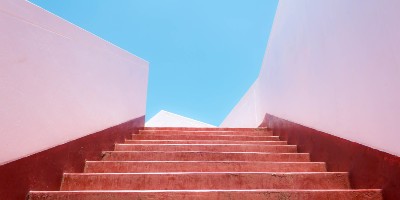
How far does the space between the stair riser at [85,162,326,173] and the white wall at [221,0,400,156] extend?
346 mm

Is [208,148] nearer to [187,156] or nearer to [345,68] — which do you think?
[187,156]

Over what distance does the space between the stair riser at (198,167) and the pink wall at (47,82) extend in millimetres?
288

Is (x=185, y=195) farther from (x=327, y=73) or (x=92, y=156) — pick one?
(x=327, y=73)

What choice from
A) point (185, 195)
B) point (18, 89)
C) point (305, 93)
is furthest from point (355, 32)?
point (18, 89)

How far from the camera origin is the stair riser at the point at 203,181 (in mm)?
1944

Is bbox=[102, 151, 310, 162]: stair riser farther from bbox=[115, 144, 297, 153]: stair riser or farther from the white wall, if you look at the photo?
the white wall

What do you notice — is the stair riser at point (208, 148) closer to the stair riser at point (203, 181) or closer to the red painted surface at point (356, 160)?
the red painted surface at point (356, 160)

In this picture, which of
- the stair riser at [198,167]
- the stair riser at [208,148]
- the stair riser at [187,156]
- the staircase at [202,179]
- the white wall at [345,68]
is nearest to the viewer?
the white wall at [345,68]

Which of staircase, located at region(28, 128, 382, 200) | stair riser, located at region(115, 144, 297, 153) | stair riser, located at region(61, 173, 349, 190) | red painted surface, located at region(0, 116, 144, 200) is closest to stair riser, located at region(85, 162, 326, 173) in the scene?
staircase, located at region(28, 128, 382, 200)

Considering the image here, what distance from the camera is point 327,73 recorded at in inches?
94.1

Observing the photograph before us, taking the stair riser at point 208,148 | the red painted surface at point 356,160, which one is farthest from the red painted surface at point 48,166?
the red painted surface at point 356,160

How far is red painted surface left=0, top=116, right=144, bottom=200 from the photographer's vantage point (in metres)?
1.42

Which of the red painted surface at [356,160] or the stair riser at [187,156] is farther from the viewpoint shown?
the stair riser at [187,156]

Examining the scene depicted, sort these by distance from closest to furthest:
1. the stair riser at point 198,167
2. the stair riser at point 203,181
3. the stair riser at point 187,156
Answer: the stair riser at point 203,181
the stair riser at point 198,167
the stair riser at point 187,156
